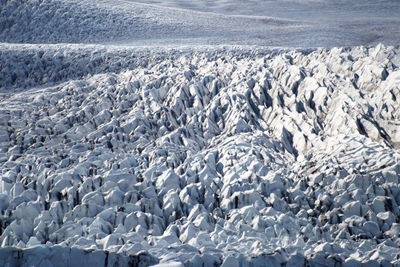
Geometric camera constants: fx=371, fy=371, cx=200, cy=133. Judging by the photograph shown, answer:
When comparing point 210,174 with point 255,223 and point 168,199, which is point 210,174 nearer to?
point 168,199

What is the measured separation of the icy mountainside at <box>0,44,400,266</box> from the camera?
8.95 metres

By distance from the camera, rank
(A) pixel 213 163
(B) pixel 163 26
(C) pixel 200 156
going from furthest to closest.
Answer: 1. (B) pixel 163 26
2. (C) pixel 200 156
3. (A) pixel 213 163

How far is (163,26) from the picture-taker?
31.9m

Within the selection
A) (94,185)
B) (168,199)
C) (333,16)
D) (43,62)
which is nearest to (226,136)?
(168,199)


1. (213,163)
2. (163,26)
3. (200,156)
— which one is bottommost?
(213,163)

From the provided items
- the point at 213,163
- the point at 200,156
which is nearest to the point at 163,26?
the point at 200,156

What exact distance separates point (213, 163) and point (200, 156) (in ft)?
1.92

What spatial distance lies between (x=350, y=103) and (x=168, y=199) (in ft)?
26.4

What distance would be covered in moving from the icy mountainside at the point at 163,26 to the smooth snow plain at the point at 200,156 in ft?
13.1

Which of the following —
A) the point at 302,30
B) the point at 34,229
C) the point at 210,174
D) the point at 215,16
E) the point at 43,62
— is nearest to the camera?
the point at 34,229

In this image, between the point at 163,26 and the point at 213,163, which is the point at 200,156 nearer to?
the point at 213,163

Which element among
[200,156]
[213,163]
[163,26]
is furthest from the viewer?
[163,26]

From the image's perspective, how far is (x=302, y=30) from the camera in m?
28.6

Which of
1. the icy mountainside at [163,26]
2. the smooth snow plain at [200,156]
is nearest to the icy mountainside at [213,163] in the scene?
the smooth snow plain at [200,156]
